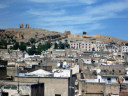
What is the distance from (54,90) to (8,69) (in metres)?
5.25

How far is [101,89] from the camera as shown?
2225 centimetres

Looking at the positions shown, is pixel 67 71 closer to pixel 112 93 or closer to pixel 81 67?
pixel 112 93

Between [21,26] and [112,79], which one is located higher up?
[21,26]

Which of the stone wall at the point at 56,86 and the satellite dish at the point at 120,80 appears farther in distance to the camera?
the satellite dish at the point at 120,80

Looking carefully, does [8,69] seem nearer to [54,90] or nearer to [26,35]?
[54,90]

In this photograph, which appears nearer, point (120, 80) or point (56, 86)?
point (56, 86)

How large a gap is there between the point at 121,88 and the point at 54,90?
5542 millimetres

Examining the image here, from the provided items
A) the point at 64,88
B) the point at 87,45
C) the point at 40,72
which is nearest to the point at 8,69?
the point at 40,72

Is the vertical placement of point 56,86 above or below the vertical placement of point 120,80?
above

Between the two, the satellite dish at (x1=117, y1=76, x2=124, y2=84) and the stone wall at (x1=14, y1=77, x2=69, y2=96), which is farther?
the satellite dish at (x1=117, y1=76, x2=124, y2=84)

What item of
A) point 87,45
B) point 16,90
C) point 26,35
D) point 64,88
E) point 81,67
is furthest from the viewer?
point 26,35

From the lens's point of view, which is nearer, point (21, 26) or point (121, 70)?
point (121, 70)

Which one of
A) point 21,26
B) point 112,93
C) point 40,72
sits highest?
point 21,26

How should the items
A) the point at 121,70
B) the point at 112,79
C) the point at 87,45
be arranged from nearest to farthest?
the point at 112,79
the point at 121,70
the point at 87,45
